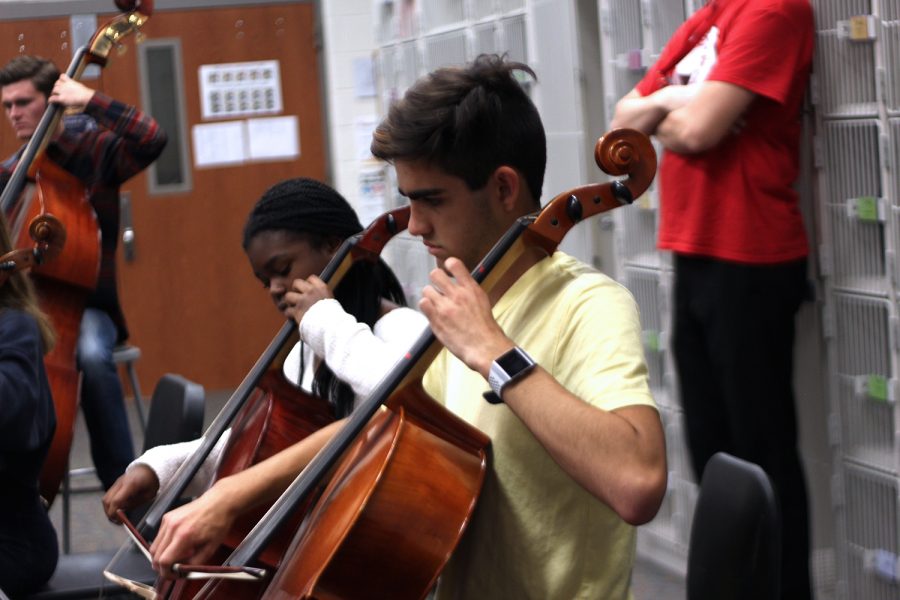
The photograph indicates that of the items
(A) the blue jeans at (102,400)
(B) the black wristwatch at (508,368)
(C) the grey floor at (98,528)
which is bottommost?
(C) the grey floor at (98,528)

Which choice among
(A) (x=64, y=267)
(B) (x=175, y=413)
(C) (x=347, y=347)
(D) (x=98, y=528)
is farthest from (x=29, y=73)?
(C) (x=347, y=347)

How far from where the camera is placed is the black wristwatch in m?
1.30

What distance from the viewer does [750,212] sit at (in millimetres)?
2637

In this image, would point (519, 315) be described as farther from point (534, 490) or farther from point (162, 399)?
point (162, 399)

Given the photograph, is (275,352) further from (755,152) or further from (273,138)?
(273,138)

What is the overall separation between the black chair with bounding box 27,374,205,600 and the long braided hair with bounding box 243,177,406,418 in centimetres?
51

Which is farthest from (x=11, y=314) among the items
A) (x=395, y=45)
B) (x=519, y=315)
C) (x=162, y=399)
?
(x=395, y=45)

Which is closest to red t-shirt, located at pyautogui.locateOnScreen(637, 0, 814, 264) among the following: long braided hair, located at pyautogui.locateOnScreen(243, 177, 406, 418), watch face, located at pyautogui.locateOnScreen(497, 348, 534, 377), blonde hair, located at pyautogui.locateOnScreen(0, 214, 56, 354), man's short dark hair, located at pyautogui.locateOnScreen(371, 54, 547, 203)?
long braided hair, located at pyautogui.locateOnScreen(243, 177, 406, 418)

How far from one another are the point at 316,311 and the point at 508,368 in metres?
0.56

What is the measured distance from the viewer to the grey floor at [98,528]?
11.1 feet

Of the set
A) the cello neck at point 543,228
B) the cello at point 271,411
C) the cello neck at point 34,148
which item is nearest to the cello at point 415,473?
the cello neck at point 543,228

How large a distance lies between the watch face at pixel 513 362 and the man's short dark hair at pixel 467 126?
259 millimetres

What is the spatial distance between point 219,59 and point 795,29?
14.3ft

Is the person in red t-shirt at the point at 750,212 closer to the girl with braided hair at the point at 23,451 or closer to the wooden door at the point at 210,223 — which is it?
the girl with braided hair at the point at 23,451
